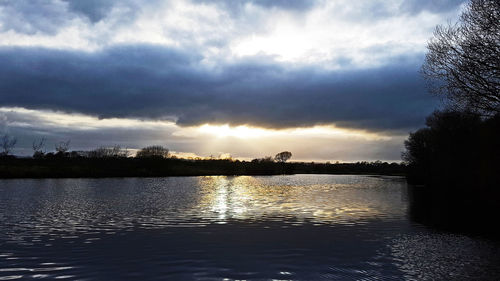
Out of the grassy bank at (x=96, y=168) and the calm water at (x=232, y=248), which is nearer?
the calm water at (x=232, y=248)

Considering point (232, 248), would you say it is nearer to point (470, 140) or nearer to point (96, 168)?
point (470, 140)

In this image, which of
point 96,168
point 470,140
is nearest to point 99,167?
point 96,168

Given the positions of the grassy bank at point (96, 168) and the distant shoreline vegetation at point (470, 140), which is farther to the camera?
the grassy bank at point (96, 168)

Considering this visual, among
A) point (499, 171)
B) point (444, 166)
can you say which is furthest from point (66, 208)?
point (444, 166)

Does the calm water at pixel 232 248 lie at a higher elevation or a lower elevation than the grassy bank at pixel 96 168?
lower

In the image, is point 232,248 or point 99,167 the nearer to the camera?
point 232,248

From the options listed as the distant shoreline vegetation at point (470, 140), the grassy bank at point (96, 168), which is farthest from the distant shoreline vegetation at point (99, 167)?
the distant shoreline vegetation at point (470, 140)

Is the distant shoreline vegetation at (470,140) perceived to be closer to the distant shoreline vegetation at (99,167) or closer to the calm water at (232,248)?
the calm water at (232,248)

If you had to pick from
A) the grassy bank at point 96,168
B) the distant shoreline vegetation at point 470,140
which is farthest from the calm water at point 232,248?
the grassy bank at point 96,168

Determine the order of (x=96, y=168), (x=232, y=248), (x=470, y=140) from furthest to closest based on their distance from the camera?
1. (x=96, y=168)
2. (x=470, y=140)
3. (x=232, y=248)

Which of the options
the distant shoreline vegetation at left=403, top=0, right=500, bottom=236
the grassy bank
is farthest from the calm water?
the grassy bank

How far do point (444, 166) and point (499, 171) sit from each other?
17.6 meters

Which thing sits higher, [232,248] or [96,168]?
[96,168]

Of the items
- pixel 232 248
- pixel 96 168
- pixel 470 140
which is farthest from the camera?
pixel 96 168
